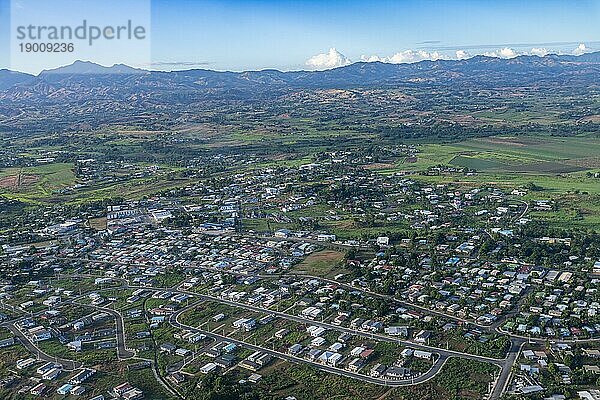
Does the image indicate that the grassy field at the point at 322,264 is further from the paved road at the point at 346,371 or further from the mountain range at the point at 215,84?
the mountain range at the point at 215,84

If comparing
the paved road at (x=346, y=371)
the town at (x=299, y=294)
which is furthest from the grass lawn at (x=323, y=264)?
the paved road at (x=346, y=371)

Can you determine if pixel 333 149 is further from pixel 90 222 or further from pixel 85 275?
pixel 85 275

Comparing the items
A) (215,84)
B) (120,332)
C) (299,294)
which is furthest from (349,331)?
(215,84)

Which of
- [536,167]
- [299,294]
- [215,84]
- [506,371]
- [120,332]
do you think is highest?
[215,84]

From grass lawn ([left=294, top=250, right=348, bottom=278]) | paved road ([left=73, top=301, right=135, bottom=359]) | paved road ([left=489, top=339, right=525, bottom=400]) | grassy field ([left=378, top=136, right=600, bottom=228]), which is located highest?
grassy field ([left=378, top=136, right=600, bottom=228])

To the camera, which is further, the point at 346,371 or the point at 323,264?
the point at 323,264

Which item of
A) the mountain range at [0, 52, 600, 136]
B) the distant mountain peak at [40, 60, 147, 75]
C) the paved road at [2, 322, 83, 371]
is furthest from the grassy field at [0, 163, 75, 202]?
the distant mountain peak at [40, 60, 147, 75]

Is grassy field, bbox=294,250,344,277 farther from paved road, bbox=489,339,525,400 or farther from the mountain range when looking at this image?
the mountain range

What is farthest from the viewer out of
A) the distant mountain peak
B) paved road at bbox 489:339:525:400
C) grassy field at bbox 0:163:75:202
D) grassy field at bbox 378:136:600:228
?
the distant mountain peak

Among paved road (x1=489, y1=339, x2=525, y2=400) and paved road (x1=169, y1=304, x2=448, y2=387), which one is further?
paved road (x1=169, y1=304, x2=448, y2=387)

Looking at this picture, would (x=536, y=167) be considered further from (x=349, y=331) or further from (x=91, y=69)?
(x=91, y=69)

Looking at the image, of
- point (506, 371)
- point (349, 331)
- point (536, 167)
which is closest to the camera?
point (506, 371)
